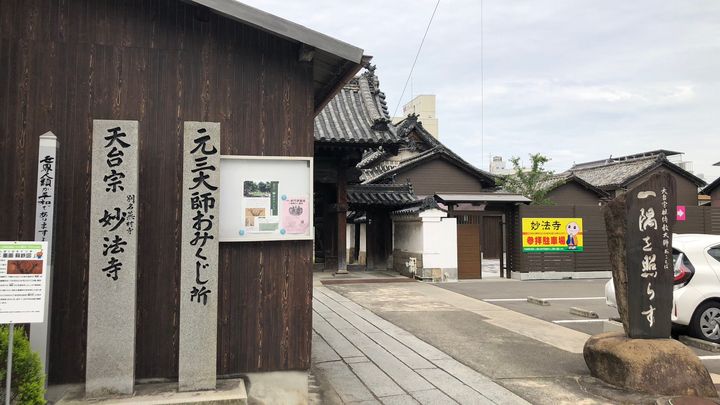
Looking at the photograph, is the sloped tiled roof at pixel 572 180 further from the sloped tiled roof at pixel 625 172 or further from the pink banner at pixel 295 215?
the pink banner at pixel 295 215

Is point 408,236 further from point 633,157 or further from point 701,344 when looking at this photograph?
point 633,157

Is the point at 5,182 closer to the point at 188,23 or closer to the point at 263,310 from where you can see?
the point at 188,23

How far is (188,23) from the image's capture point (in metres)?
5.11

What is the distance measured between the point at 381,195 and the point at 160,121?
14.9 m

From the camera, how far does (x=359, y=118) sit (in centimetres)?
1650

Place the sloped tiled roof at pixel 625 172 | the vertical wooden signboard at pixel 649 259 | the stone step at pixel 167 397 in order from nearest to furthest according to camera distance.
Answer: the stone step at pixel 167 397, the vertical wooden signboard at pixel 649 259, the sloped tiled roof at pixel 625 172

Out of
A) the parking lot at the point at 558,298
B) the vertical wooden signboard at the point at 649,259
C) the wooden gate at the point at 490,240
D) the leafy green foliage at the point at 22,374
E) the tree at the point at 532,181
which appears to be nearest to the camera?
the leafy green foliage at the point at 22,374

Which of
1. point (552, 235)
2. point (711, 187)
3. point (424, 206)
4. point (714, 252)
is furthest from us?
point (711, 187)

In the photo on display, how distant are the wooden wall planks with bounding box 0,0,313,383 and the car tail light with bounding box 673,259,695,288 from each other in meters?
6.73

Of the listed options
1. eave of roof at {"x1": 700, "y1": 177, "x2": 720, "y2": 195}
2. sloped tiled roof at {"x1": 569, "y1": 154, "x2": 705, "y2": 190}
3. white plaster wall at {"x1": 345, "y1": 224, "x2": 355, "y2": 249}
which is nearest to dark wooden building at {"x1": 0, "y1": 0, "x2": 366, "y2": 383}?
white plaster wall at {"x1": 345, "y1": 224, "x2": 355, "y2": 249}

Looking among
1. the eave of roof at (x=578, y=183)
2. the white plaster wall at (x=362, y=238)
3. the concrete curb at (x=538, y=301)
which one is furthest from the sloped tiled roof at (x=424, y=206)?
the eave of roof at (x=578, y=183)

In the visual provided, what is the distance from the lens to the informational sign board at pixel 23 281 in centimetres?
376

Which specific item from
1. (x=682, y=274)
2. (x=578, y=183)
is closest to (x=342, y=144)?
(x=682, y=274)

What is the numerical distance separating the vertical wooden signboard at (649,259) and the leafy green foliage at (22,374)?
6589 mm
